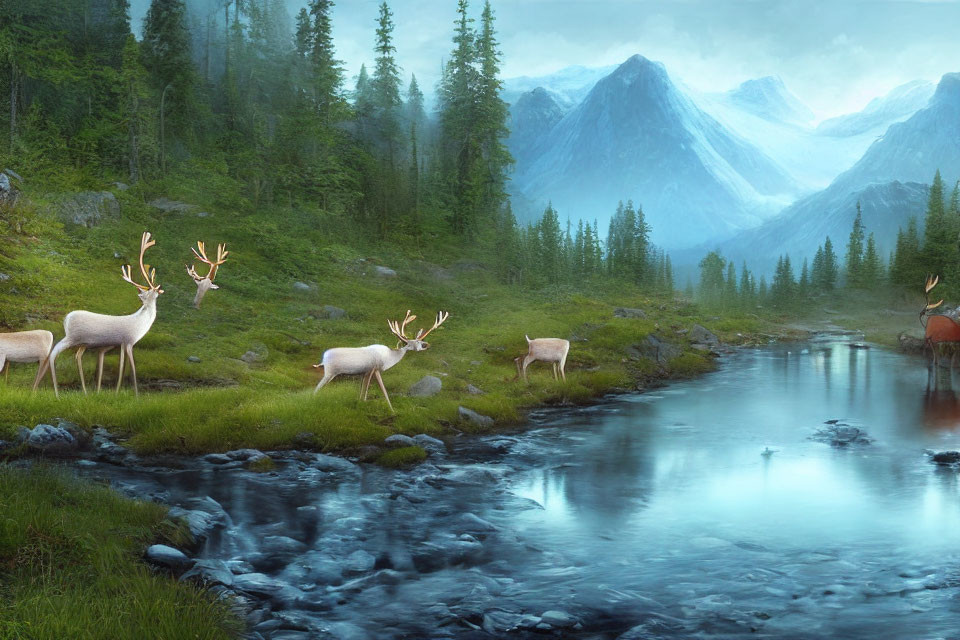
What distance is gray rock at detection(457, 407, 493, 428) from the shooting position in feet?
65.3

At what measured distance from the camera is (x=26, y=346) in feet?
53.6

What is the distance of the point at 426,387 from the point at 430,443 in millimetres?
4764

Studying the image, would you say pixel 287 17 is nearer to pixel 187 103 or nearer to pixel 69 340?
pixel 187 103

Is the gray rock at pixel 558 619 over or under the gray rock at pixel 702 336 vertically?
under

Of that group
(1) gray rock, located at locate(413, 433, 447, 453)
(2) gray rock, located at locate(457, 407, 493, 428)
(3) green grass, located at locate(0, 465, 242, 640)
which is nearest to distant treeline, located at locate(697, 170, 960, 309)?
(2) gray rock, located at locate(457, 407, 493, 428)

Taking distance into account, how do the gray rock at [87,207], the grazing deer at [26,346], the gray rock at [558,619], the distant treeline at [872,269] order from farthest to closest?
the distant treeline at [872,269] → the gray rock at [87,207] → the grazing deer at [26,346] → the gray rock at [558,619]

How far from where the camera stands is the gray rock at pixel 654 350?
3353 centimetres

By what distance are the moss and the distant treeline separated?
69128 mm

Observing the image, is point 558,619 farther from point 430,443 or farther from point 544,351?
point 544,351

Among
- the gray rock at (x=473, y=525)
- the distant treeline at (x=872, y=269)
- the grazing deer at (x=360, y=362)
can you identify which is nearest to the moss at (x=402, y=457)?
the grazing deer at (x=360, y=362)

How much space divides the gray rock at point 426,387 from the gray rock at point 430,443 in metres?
3.92

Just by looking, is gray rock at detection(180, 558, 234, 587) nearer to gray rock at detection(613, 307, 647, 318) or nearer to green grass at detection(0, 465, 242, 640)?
green grass at detection(0, 465, 242, 640)

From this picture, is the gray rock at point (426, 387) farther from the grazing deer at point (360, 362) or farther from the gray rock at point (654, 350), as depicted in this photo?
the gray rock at point (654, 350)

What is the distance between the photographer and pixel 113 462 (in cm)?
1448
